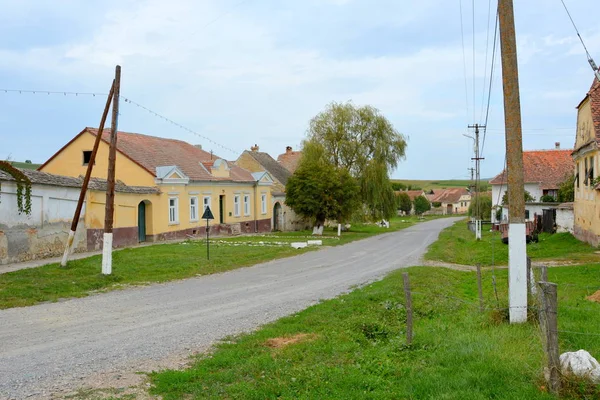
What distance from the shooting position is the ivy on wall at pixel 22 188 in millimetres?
19344

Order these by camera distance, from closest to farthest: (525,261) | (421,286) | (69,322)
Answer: (525,261) < (69,322) < (421,286)

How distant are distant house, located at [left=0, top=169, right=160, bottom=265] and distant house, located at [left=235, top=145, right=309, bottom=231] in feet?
75.8

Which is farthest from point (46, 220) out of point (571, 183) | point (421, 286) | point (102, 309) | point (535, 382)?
point (571, 183)

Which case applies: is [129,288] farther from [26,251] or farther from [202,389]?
[202,389]

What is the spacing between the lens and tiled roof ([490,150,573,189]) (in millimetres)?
56625

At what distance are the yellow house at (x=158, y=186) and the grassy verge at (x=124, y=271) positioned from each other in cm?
285

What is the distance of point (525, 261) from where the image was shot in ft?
27.6

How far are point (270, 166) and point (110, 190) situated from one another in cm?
3629

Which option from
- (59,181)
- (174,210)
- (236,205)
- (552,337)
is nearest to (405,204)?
(236,205)

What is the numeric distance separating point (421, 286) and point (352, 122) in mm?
34539

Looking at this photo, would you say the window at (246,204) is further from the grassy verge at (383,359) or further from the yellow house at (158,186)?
the grassy verge at (383,359)

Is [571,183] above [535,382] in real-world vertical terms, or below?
above

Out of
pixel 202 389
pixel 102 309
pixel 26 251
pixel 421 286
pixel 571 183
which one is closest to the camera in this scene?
pixel 202 389

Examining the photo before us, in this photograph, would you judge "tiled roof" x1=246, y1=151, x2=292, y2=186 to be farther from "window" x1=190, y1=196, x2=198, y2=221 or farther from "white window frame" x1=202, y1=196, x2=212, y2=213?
"window" x1=190, y1=196, x2=198, y2=221
